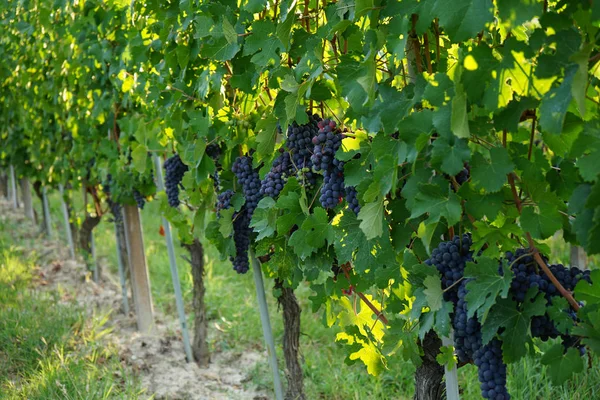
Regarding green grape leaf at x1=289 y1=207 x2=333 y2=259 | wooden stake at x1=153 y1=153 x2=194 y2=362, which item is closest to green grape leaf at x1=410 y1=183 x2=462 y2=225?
green grape leaf at x1=289 y1=207 x2=333 y2=259

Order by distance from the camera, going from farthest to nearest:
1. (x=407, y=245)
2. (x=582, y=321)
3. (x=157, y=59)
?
(x=157, y=59)
(x=407, y=245)
(x=582, y=321)

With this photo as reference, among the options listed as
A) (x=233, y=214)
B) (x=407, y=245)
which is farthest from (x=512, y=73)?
(x=233, y=214)

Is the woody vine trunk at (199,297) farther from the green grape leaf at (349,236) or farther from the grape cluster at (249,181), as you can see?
the green grape leaf at (349,236)

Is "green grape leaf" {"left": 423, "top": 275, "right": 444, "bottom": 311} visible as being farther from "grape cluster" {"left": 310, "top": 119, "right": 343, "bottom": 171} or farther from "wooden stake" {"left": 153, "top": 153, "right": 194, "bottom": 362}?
"wooden stake" {"left": 153, "top": 153, "right": 194, "bottom": 362}

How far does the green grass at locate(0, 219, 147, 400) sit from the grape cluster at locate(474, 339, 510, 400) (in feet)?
8.35

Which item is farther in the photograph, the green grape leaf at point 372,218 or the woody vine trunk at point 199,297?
the woody vine trunk at point 199,297

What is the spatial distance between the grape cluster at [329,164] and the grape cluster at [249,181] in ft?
2.20

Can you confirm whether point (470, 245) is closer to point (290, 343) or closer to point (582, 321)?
point (582, 321)

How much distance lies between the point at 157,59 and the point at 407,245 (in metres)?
1.92

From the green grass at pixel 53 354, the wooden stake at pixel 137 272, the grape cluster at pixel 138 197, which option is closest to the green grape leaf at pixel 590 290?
the green grass at pixel 53 354

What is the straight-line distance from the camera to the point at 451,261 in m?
2.01

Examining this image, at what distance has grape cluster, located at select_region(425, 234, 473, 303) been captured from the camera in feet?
6.56

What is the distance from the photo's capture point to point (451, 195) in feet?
5.88

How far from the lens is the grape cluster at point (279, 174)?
2.66 m
